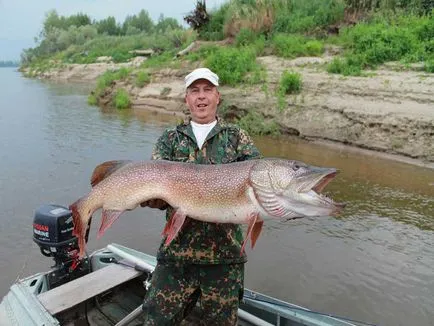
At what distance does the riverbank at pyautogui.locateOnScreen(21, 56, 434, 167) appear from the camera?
32.1 ft

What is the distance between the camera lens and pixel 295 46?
14914 mm

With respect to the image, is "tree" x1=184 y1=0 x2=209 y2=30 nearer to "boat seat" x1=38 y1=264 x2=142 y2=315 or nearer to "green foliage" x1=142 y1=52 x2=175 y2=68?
"green foliage" x1=142 y1=52 x2=175 y2=68

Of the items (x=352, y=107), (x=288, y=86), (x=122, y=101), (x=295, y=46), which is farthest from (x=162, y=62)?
(x=352, y=107)

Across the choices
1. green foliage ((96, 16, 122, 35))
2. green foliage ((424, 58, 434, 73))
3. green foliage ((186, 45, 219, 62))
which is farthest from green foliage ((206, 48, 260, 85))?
green foliage ((96, 16, 122, 35))

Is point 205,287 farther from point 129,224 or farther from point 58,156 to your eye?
point 58,156

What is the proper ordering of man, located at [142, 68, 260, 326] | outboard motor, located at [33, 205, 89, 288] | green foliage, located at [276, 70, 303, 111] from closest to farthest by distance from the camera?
1. man, located at [142, 68, 260, 326]
2. outboard motor, located at [33, 205, 89, 288]
3. green foliage, located at [276, 70, 303, 111]

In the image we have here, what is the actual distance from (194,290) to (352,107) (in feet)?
29.8

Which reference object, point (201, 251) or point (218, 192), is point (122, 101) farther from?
point (218, 192)

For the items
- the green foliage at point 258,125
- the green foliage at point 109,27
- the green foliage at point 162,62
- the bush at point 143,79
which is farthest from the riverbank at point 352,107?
the green foliage at point 109,27

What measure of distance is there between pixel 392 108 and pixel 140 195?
907 cm

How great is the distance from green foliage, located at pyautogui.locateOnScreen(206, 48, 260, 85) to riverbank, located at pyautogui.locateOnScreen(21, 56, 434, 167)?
1.23 ft

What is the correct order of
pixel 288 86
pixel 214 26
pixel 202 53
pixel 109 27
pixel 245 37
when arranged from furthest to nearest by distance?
1. pixel 109 27
2. pixel 214 26
3. pixel 202 53
4. pixel 245 37
5. pixel 288 86

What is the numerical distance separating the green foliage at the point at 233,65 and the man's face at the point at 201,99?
11.5 m

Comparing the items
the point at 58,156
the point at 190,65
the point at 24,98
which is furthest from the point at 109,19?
the point at 58,156
